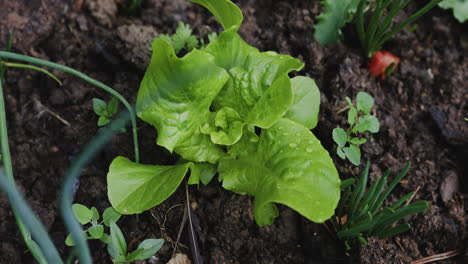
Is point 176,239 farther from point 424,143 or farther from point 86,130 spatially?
point 424,143

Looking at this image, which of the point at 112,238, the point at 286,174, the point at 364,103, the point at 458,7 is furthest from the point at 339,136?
the point at 458,7

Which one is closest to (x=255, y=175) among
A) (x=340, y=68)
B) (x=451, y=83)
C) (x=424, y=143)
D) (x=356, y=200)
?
(x=356, y=200)

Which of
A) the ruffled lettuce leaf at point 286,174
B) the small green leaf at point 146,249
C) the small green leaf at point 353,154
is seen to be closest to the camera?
the ruffled lettuce leaf at point 286,174

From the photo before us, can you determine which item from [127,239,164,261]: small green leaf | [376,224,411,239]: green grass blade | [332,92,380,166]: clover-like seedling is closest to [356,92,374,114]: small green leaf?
[332,92,380,166]: clover-like seedling

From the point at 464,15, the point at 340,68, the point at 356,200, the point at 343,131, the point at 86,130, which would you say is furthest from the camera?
the point at 464,15

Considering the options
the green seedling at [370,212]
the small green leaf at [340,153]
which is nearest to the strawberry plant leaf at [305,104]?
the small green leaf at [340,153]

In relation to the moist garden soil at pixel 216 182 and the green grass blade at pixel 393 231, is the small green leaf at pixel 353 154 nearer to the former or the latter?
the moist garden soil at pixel 216 182
